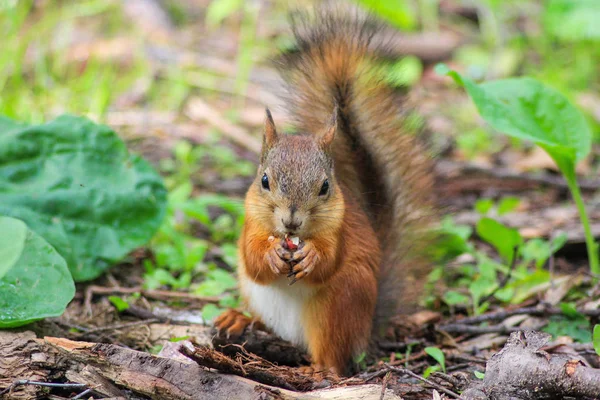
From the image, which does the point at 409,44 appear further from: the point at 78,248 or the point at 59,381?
the point at 59,381

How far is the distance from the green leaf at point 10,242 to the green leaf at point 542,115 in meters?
1.55

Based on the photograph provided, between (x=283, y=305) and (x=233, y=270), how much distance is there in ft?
3.00

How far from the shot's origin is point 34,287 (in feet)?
7.48

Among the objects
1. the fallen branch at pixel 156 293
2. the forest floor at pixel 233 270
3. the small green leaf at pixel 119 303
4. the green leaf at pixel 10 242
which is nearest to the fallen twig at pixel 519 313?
the forest floor at pixel 233 270

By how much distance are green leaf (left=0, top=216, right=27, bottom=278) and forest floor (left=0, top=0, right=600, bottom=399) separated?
1.62ft

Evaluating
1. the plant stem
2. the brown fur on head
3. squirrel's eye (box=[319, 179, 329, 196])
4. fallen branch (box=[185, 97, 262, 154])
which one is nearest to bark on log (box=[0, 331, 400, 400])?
the brown fur on head

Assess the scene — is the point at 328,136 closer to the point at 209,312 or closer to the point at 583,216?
the point at 209,312

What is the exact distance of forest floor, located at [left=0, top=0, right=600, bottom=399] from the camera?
1.99 m

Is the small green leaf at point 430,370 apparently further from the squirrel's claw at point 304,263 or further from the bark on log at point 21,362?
the bark on log at point 21,362

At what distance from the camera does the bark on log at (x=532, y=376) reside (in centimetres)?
185

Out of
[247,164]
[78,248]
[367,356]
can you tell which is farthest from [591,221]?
[78,248]

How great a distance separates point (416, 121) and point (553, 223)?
1235mm

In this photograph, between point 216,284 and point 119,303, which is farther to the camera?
point 216,284

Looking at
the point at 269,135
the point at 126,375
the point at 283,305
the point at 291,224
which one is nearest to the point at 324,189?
the point at 291,224
